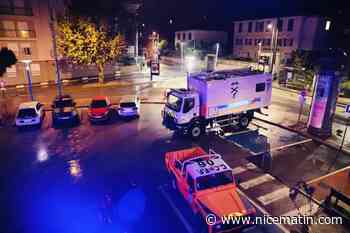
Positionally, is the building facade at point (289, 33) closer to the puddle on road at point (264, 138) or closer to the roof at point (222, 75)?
the roof at point (222, 75)

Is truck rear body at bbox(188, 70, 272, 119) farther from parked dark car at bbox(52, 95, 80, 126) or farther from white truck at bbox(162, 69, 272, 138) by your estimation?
parked dark car at bbox(52, 95, 80, 126)

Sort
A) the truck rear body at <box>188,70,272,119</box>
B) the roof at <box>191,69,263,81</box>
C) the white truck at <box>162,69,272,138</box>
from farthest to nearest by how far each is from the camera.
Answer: the roof at <box>191,69,263,81</box>
the truck rear body at <box>188,70,272,119</box>
the white truck at <box>162,69,272,138</box>

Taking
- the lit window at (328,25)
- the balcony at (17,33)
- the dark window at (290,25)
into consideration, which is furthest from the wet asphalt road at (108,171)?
the lit window at (328,25)

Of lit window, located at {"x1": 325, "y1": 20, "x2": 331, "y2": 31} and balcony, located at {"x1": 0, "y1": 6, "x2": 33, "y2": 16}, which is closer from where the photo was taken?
balcony, located at {"x1": 0, "y1": 6, "x2": 33, "y2": 16}

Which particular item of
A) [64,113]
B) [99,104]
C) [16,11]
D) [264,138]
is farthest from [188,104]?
[16,11]

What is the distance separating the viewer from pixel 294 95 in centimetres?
3047

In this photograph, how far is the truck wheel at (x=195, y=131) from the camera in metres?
17.6

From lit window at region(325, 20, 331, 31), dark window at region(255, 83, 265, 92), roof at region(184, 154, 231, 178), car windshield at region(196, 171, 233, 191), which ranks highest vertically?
lit window at region(325, 20, 331, 31)

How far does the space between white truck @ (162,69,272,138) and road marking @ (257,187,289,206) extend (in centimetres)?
708

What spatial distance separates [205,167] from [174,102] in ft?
27.5

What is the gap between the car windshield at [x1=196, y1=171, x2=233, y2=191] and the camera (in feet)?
31.5

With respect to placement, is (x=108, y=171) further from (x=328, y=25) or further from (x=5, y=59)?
(x=328, y=25)

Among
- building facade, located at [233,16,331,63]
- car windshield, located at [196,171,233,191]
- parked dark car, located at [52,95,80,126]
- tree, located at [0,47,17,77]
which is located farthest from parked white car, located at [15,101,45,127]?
building facade, located at [233,16,331,63]

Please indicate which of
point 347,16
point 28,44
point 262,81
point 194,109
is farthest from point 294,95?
point 28,44
